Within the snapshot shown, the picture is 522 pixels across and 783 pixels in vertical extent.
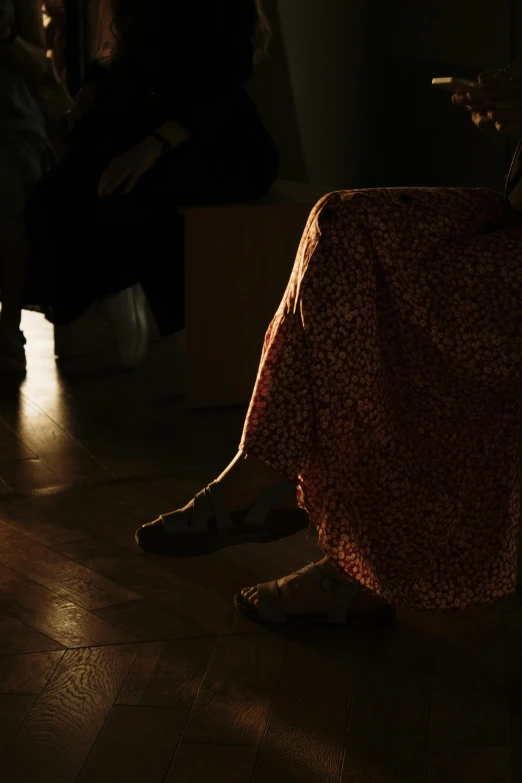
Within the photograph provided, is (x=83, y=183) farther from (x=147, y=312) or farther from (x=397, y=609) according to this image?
(x=397, y=609)

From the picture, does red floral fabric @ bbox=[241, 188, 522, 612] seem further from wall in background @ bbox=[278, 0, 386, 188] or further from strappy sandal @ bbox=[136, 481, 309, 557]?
wall in background @ bbox=[278, 0, 386, 188]

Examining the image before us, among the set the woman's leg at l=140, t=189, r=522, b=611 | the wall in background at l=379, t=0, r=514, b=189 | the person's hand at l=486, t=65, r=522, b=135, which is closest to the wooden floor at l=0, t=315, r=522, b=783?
the woman's leg at l=140, t=189, r=522, b=611

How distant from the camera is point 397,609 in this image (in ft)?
6.53

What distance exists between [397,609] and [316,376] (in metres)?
0.50

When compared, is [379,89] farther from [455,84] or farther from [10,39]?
[455,84]

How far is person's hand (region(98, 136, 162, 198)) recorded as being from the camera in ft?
10.2

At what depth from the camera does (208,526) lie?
70.6 inches

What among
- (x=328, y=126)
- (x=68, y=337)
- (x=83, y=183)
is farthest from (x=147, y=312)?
(x=328, y=126)

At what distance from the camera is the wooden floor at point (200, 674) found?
1.50 meters

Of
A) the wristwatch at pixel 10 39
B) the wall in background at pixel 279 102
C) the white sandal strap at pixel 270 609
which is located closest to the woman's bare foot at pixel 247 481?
the white sandal strap at pixel 270 609

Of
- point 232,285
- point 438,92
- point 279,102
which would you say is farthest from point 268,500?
point 279,102

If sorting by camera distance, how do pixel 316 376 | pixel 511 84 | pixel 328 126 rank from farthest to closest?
1. pixel 328 126
2. pixel 511 84
3. pixel 316 376

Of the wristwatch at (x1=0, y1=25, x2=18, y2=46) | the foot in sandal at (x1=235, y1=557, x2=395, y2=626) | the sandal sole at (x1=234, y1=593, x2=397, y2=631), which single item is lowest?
the sandal sole at (x1=234, y1=593, x2=397, y2=631)

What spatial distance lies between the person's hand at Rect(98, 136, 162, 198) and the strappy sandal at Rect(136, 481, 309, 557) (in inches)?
60.0
